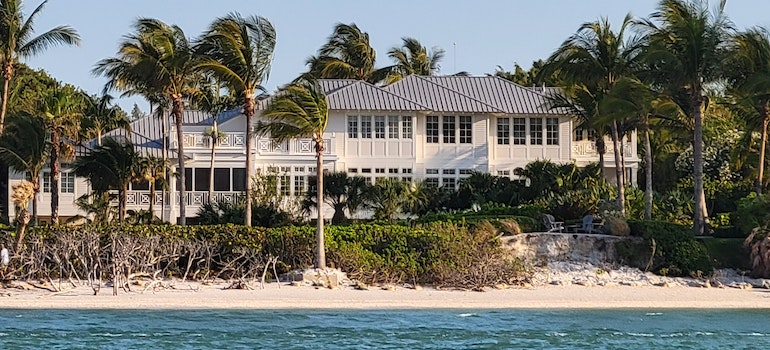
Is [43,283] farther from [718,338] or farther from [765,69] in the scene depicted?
[765,69]

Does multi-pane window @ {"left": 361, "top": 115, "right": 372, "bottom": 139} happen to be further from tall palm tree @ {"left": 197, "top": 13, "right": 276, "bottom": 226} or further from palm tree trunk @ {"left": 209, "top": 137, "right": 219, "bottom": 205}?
tall palm tree @ {"left": 197, "top": 13, "right": 276, "bottom": 226}

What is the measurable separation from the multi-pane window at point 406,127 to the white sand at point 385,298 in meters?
13.9

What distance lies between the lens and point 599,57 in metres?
35.7

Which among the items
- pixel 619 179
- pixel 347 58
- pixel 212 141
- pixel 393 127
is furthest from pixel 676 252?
pixel 347 58

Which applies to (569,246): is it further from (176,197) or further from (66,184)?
(66,184)

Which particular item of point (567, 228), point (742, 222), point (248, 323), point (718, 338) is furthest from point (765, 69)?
point (248, 323)

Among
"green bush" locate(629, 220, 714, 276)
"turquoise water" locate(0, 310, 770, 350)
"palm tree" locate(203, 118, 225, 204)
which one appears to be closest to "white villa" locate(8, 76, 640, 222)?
"palm tree" locate(203, 118, 225, 204)

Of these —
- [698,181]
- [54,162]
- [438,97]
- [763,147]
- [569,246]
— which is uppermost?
[438,97]

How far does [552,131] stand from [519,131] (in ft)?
4.10

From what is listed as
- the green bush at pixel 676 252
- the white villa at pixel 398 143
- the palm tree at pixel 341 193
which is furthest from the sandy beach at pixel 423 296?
the white villa at pixel 398 143

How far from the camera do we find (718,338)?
23688 mm

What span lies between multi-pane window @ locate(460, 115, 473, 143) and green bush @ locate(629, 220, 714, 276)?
41.6ft

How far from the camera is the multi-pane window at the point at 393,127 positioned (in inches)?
1703

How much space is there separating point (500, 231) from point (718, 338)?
9142 millimetres
